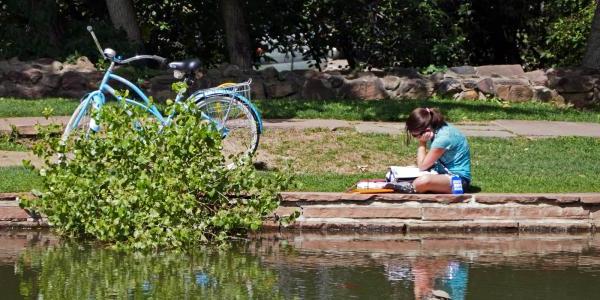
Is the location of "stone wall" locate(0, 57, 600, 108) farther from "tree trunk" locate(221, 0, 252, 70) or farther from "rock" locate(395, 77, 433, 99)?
"tree trunk" locate(221, 0, 252, 70)

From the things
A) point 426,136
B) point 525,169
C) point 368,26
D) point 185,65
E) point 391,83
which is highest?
point 368,26

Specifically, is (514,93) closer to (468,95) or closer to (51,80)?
(468,95)

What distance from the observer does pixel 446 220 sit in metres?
9.27

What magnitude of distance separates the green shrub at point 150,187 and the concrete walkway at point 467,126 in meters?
3.45

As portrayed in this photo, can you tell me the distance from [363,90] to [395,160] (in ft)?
14.8

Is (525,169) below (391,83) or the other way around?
below

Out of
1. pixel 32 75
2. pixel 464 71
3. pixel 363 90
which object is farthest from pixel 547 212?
pixel 32 75

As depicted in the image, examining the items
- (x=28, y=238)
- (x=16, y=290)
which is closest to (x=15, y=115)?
(x=28, y=238)

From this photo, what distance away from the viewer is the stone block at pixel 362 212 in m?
9.20

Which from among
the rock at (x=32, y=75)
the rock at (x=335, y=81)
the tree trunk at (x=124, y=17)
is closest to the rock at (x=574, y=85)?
the rock at (x=335, y=81)

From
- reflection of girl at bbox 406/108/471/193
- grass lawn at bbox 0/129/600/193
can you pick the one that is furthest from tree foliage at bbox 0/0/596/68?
reflection of girl at bbox 406/108/471/193

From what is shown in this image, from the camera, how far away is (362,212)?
30.3ft

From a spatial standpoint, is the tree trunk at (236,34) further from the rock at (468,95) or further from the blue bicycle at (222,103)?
the blue bicycle at (222,103)

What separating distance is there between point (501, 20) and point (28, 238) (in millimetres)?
12404
